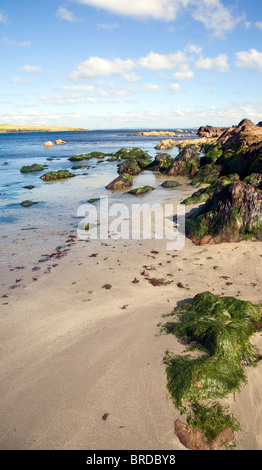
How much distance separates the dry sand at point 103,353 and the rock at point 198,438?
8 centimetres

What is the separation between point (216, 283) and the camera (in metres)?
6.71

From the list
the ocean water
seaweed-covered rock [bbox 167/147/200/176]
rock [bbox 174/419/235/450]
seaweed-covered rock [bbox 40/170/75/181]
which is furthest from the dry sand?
seaweed-covered rock [bbox 40/170/75/181]

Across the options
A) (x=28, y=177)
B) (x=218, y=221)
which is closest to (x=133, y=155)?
(x=28, y=177)

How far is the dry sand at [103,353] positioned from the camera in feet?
11.2

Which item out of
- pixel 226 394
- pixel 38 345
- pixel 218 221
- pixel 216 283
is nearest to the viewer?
pixel 226 394

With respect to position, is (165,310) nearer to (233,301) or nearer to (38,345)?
(233,301)

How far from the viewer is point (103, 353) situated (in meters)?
4.64

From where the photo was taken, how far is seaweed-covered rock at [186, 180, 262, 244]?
912cm

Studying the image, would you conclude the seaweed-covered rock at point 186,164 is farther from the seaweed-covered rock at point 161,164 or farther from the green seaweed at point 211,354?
the green seaweed at point 211,354

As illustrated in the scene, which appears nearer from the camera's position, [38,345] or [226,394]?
[226,394]

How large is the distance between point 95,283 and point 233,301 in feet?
11.1

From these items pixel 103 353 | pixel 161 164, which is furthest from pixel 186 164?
pixel 103 353

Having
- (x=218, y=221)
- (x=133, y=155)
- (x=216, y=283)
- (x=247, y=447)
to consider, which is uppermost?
(x=133, y=155)

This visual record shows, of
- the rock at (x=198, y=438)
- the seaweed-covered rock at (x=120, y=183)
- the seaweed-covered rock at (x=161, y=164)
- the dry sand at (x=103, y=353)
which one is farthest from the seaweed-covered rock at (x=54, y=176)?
the rock at (x=198, y=438)
